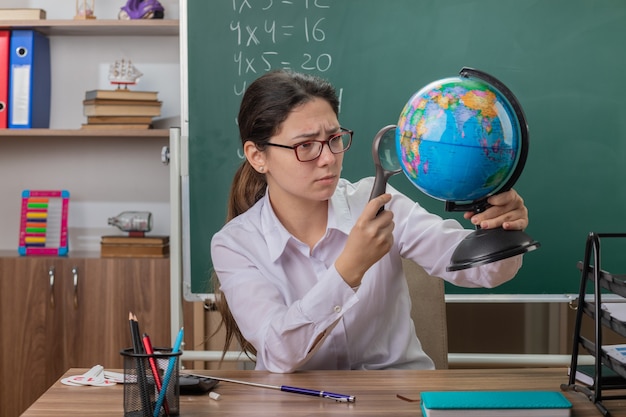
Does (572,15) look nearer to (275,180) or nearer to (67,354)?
(275,180)

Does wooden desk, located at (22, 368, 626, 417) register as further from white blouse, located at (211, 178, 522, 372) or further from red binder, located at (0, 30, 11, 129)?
red binder, located at (0, 30, 11, 129)

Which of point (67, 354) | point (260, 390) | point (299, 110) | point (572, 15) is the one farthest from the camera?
point (67, 354)

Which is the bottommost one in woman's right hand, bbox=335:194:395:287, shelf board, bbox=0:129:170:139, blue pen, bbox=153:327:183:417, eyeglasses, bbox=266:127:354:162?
blue pen, bbox=153:327:183:417

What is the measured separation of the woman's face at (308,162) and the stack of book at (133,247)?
1.33 meters

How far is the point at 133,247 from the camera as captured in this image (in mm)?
3133

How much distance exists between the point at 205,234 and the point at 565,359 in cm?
129

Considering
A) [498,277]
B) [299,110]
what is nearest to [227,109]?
[299,110]

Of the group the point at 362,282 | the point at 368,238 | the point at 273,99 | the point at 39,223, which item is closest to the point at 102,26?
the point at 39,223

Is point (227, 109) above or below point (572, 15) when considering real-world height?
below

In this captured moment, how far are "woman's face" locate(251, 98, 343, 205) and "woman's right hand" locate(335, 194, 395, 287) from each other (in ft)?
0.81

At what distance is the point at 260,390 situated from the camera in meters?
1.48

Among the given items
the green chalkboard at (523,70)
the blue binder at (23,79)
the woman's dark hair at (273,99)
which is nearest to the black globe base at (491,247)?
the woman's dark hair at (273,99)

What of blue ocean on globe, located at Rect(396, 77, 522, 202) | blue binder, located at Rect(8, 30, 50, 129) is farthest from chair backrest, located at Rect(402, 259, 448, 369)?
blue binder, located at Rect(8, 30, 50, 129)

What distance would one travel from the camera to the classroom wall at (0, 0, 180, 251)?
3.41 metres
